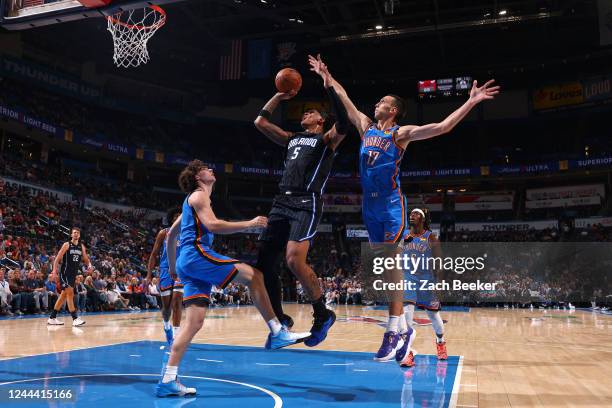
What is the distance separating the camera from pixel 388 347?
15.9 feet

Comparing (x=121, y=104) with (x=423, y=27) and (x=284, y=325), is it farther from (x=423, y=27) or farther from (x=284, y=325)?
(x=284, y=325)

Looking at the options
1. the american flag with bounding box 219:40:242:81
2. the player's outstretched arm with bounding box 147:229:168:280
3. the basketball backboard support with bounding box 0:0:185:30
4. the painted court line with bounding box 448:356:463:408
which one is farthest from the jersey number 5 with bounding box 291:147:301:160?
the american flag with bounding box 219:40:242:81

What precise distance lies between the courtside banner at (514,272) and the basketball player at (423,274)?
13336mm

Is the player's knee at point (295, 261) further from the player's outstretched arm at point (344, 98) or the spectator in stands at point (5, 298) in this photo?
the spectator in stands at point (5, 298)

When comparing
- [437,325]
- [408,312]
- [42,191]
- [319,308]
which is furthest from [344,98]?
[42,191]

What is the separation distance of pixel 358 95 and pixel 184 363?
3317 centimetres

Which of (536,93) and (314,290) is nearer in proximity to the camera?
(314,290)

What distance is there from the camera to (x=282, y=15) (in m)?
27.8

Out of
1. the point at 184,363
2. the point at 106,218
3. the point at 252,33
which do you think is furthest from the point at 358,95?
the point at 184,363

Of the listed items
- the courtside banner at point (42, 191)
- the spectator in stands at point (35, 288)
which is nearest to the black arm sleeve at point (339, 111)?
the spectator in stands at point (35, 288)

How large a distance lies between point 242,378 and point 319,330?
1.33 meters

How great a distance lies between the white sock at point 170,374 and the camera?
14.6 ft

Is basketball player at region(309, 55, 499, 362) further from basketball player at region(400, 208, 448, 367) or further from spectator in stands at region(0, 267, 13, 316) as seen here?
spectator in stands at region(0, 267, 13, 316)

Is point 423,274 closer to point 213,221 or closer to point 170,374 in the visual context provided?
point 213,221
